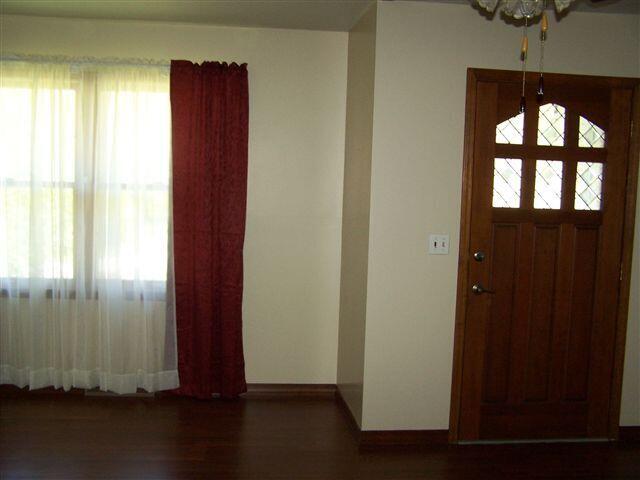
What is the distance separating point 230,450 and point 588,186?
2703mm

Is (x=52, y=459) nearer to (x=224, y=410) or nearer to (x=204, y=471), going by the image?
(x=204, y=471)

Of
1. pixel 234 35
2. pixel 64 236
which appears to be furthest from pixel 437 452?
pixel 234 35

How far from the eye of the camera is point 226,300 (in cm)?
368

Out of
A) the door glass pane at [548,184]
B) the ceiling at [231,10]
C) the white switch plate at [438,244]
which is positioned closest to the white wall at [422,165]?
the white switch plate at [438,244]

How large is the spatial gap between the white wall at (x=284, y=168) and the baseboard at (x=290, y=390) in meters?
0.04

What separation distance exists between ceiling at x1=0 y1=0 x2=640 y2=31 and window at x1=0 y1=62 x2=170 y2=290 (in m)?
0.37

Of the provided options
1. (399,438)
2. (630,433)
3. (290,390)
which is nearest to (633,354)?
(630,433)

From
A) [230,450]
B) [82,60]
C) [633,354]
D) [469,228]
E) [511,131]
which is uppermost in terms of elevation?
[82,60]

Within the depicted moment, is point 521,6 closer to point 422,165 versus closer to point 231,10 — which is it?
point 422,165

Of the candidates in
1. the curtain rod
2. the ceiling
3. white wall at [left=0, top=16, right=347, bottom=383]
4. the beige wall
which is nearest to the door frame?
the ceiling

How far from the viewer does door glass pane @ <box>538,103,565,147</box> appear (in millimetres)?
3148

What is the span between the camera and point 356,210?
3.42m

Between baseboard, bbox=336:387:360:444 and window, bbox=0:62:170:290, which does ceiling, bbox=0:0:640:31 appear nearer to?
window, bbox=0:62:170:290

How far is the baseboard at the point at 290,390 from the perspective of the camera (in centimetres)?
383
